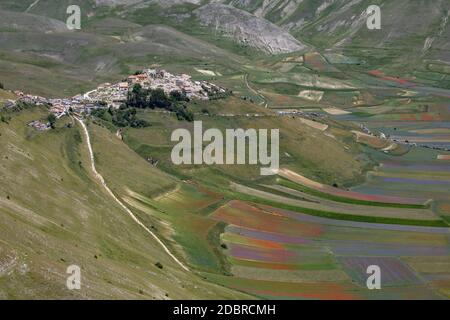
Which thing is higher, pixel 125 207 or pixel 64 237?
pixel 125 207

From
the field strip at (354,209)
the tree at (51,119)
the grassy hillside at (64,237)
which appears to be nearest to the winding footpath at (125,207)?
the grassy hillside at (64,237)

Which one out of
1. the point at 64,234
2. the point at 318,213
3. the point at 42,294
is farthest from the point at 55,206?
the point at 318,213

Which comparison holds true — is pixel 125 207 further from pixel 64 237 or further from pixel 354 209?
pixel 354 209

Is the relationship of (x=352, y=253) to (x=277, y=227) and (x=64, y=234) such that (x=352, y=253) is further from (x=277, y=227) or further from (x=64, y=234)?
(x=64, y=234)

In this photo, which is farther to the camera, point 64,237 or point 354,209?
point 354,209

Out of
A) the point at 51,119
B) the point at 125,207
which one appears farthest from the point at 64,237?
the point at 51,119

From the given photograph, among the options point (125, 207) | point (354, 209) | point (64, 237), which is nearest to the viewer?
point (64, 237)

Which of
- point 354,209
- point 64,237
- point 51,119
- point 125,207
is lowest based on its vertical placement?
point 64,237

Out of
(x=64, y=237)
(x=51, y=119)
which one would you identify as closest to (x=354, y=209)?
(x=51, y=119)

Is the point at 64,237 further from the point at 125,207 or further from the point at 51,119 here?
the point at 51,119

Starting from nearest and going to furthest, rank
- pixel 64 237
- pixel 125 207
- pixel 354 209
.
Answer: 1. pixel 64 237
2. pixel 125 207
3. pixel 354 209

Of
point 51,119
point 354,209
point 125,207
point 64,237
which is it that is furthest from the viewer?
point 51,119
